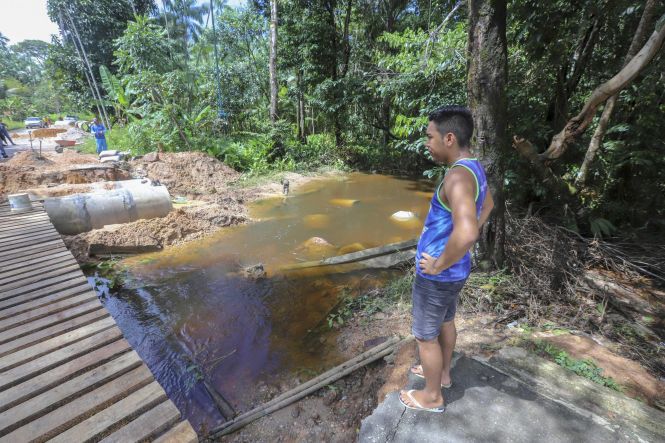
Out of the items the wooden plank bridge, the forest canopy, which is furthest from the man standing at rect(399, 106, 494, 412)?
the forest canopy

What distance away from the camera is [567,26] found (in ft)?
15.4

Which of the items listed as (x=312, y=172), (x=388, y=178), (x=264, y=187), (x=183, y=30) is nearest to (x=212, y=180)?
(x=264, y=187)

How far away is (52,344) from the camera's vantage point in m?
2.60

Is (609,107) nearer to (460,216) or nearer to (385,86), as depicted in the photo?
(460,216)

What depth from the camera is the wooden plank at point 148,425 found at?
1.88 metres

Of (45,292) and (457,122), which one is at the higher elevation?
(457,122)

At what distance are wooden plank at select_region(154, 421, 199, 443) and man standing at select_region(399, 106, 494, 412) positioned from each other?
54.7 inches

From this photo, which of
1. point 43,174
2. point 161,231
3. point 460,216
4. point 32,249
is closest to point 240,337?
point 32,249

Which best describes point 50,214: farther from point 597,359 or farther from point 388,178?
point 388,178

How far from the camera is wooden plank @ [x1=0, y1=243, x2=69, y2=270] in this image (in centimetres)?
396

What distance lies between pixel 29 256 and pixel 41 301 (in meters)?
1.55

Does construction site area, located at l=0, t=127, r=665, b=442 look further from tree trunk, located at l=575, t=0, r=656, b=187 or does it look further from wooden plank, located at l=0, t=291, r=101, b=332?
tree trunk, located at l=575, t=0, r=656, b=187

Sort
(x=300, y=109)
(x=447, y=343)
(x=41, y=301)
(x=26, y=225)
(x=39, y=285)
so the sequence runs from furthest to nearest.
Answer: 1. (x=300, y=109)
2. (x=26, y=225)
3. (x=39, y=285)
4. (x=41, y=301)
5. (x=447, y=343)

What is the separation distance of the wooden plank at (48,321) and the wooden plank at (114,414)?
1353mm
